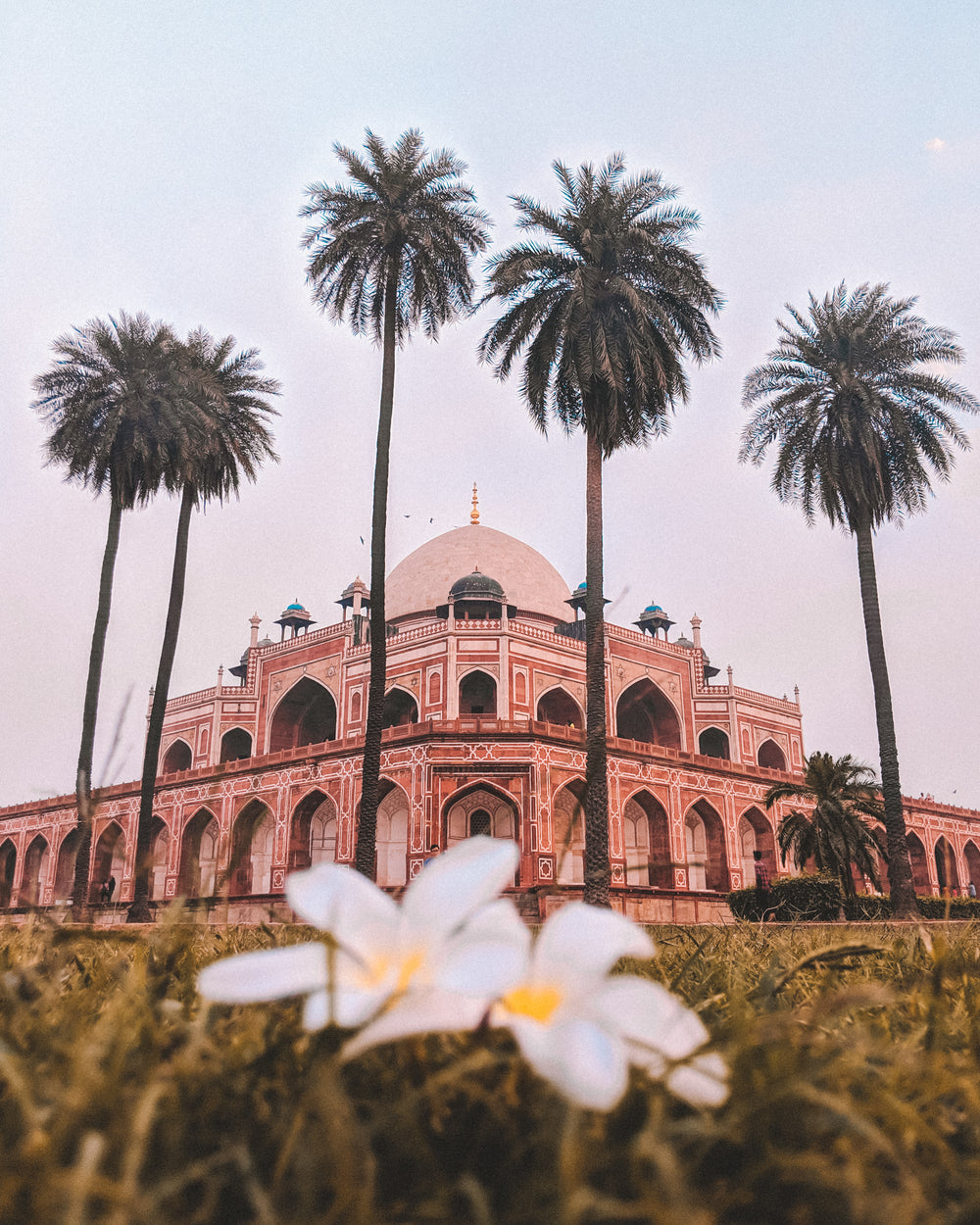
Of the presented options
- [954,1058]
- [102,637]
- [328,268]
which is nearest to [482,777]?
[102,637]

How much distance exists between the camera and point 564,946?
628mm

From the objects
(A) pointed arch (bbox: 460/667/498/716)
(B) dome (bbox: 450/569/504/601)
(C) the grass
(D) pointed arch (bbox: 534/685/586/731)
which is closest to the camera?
(C) the grass

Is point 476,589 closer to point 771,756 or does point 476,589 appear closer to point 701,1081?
point 771,756

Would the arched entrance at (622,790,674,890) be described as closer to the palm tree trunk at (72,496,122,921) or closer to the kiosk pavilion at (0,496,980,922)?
the kiosk pavilion at (0,496,980,922)

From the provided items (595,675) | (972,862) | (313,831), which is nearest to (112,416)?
(595,675)

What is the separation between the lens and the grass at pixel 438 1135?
46cm

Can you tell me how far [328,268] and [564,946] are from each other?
19282 millimetres

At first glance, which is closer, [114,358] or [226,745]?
[114,358]

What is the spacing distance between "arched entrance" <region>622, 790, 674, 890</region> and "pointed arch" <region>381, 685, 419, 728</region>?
7.32 m

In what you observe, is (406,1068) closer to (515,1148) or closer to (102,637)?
(515,1148)

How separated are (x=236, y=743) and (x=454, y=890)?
3697 centimetres


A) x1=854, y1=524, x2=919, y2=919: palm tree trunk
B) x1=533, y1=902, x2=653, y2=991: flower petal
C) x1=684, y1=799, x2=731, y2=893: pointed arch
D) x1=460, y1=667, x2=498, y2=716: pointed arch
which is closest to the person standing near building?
x1=684, y1=799, x2=731, y2=893: pointed arch

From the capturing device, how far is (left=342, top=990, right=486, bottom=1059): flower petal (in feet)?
1.80

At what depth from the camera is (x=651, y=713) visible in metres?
34.1
